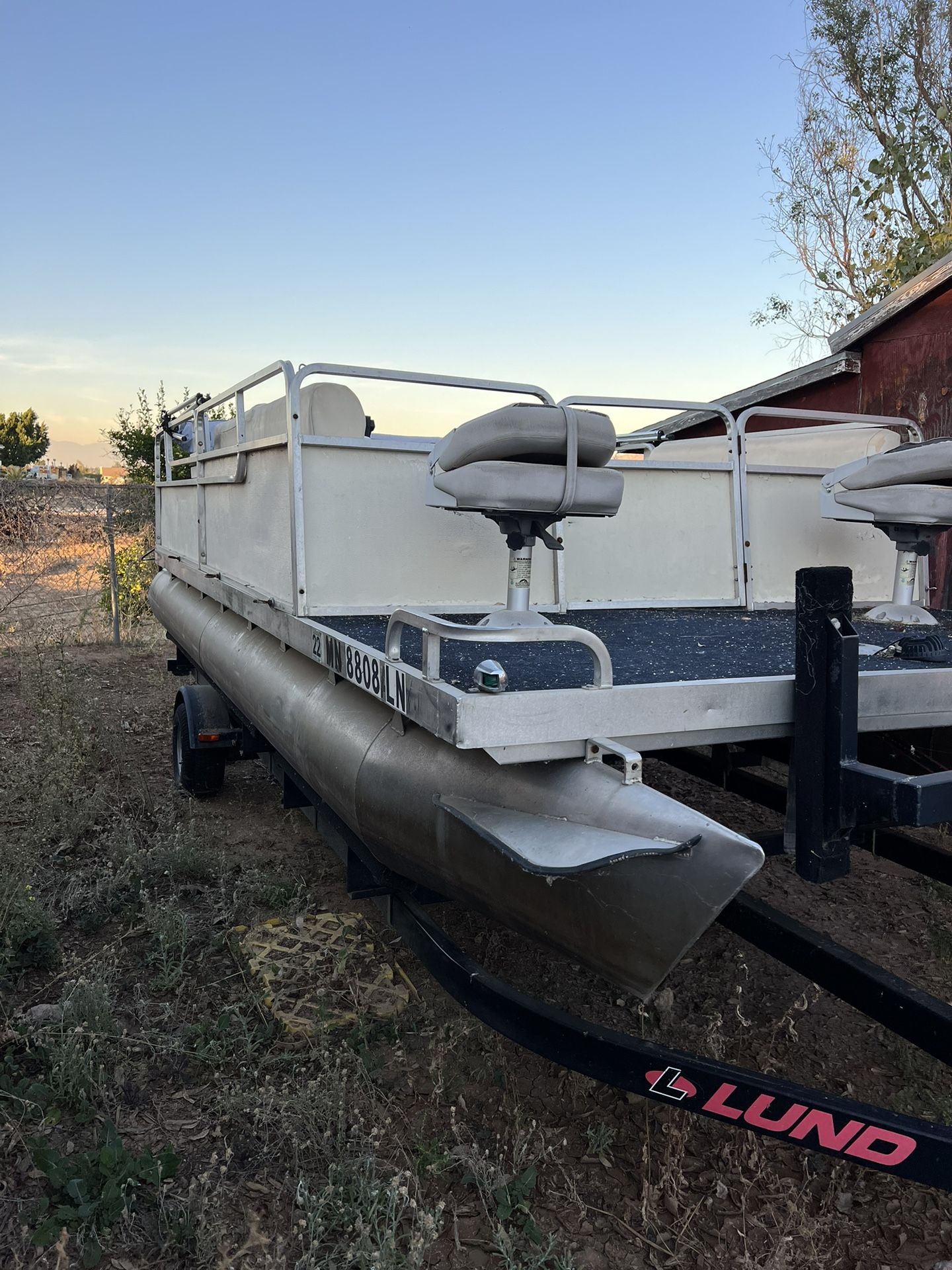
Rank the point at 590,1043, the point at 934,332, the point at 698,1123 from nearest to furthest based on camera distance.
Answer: the point at 590,1043, the point at 698,1123, the point at 934,332

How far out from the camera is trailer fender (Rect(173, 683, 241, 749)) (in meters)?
5.23

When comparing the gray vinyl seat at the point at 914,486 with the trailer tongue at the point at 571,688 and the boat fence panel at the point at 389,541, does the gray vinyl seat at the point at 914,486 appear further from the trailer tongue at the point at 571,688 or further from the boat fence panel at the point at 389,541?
the boat fence panel at the point at 389,541

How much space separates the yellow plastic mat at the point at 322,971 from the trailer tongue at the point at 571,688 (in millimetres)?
597

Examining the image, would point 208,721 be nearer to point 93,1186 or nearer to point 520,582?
point 520,582

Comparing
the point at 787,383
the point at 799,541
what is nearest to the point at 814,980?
the point at 799,541

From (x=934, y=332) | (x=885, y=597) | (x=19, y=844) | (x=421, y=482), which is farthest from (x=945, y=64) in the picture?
(x=19, y=844)

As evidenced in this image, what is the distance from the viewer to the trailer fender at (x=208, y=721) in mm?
5227

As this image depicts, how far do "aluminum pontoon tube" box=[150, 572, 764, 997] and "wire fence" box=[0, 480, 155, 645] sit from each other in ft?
28.8

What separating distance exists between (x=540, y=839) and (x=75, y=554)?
40.3ft

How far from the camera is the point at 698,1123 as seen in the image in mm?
2893

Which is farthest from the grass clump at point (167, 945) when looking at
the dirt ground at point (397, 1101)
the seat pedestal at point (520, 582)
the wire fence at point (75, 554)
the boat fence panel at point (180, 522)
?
the wire fence at point (75, 554)

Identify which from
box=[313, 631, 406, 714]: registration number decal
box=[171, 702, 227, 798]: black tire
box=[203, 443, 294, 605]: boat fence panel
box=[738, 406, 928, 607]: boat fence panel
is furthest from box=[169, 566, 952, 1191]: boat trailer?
box=[171, 702, 227, 798]: black tire

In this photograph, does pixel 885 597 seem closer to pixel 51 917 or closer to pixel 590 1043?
pixel 590 1043

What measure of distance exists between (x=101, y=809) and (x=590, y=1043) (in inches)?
161
